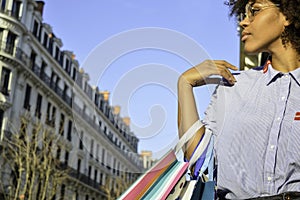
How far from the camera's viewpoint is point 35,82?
26.3 metres

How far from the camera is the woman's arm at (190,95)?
55.7 inches

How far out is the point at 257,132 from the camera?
1.34 meters

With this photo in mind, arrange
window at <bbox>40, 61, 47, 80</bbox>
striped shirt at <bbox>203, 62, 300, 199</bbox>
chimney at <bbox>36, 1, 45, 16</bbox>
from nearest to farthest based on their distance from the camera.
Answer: striped shirt at <bbox>203, 62, 300, 199</bbox>, window at <bbox>40, 61, 47, 80</bbox>, chimney at <bbox>36, 1, 45, 16</bbox>

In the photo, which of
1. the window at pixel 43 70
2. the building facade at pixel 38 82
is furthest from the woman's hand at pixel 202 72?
the window at pixel 43 70

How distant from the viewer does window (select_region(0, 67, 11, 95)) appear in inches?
908

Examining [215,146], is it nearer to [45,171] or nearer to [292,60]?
[292,60]

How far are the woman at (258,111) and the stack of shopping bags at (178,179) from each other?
0.02 metres

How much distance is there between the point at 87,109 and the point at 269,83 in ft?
1.77

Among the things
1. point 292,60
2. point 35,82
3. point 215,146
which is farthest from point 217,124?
point 35,82

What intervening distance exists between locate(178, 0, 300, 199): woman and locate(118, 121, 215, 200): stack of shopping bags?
2cm

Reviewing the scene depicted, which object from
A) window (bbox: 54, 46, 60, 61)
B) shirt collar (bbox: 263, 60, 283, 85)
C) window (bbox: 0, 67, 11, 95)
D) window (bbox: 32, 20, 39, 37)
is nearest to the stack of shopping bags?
shirt collar (bbox: 263, 60, 283, 85)

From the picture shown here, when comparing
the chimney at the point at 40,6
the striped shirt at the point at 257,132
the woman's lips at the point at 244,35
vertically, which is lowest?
Result: the striped shirt at the point at 257,132

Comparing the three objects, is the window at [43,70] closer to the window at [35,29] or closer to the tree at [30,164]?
the window at [35,29]

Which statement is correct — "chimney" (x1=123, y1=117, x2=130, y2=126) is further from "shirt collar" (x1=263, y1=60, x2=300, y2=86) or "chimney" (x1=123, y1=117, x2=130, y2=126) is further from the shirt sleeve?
"shirt collar" (x1=263, y1=60, x2=300, y2=86)
